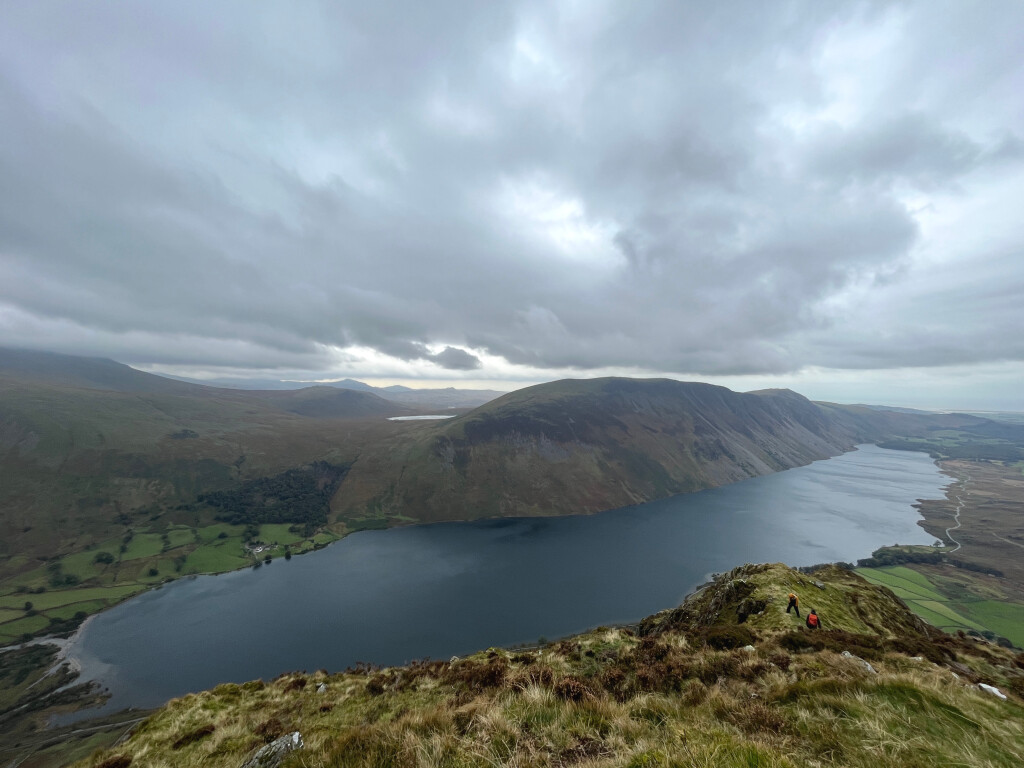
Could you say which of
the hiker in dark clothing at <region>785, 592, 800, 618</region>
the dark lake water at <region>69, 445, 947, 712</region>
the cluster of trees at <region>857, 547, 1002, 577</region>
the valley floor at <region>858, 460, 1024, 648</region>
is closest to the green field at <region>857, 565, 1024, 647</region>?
the valley floor at <region>858, 460, 1024, 648</region>

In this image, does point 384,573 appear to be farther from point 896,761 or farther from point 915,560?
point 915,560

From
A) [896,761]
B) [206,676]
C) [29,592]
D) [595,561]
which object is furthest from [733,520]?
[29,592]

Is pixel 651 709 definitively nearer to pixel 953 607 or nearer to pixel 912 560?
pixel 953 607

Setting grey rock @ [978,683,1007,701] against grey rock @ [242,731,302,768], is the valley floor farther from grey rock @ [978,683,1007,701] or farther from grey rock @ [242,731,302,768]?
grey rock @ [242,731,302,768]

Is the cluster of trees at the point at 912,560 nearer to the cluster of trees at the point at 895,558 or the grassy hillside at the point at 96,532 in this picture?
the cluster of trees at the point at 895,558

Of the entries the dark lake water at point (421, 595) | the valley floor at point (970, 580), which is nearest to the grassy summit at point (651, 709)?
the dark lake water at point (421, 595)

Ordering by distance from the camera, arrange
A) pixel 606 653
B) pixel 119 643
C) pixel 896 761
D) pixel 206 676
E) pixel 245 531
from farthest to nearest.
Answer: pixel 245 531 → pixel 119 643 → pixel 206 676 → pixel 606 653 → pixel 896 761
